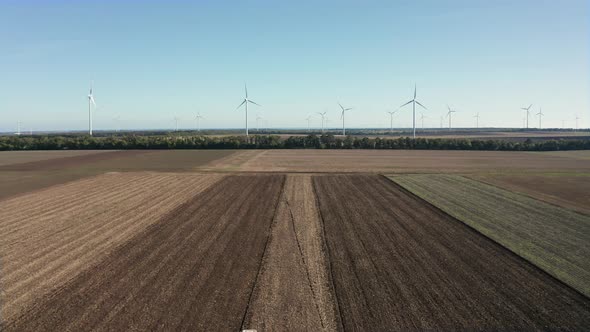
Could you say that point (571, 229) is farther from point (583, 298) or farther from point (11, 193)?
point (11, 193)

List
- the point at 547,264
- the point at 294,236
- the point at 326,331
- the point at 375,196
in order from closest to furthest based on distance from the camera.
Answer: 1. the point at 326,331
2. the point at 547,264
3. the point at 294,236
4. the point at 375,196

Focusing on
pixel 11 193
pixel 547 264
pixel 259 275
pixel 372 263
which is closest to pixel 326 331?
pixel 259 275

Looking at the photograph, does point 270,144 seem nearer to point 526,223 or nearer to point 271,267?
point 526,223

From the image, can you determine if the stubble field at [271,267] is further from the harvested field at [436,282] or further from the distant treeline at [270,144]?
the distant treeline at [270,144]

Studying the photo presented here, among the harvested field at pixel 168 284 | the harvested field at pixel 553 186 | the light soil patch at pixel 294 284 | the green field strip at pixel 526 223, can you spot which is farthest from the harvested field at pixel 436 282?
the harvested field at pixel 553 186

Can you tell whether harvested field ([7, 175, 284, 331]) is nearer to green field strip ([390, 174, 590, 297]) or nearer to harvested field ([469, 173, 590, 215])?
green field strip ([390, 174, 590, 297])

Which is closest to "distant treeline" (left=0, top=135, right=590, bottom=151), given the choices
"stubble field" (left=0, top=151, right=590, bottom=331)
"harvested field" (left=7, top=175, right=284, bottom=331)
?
"stubble field" (left=0, top=151, right=590, bottom=331)
